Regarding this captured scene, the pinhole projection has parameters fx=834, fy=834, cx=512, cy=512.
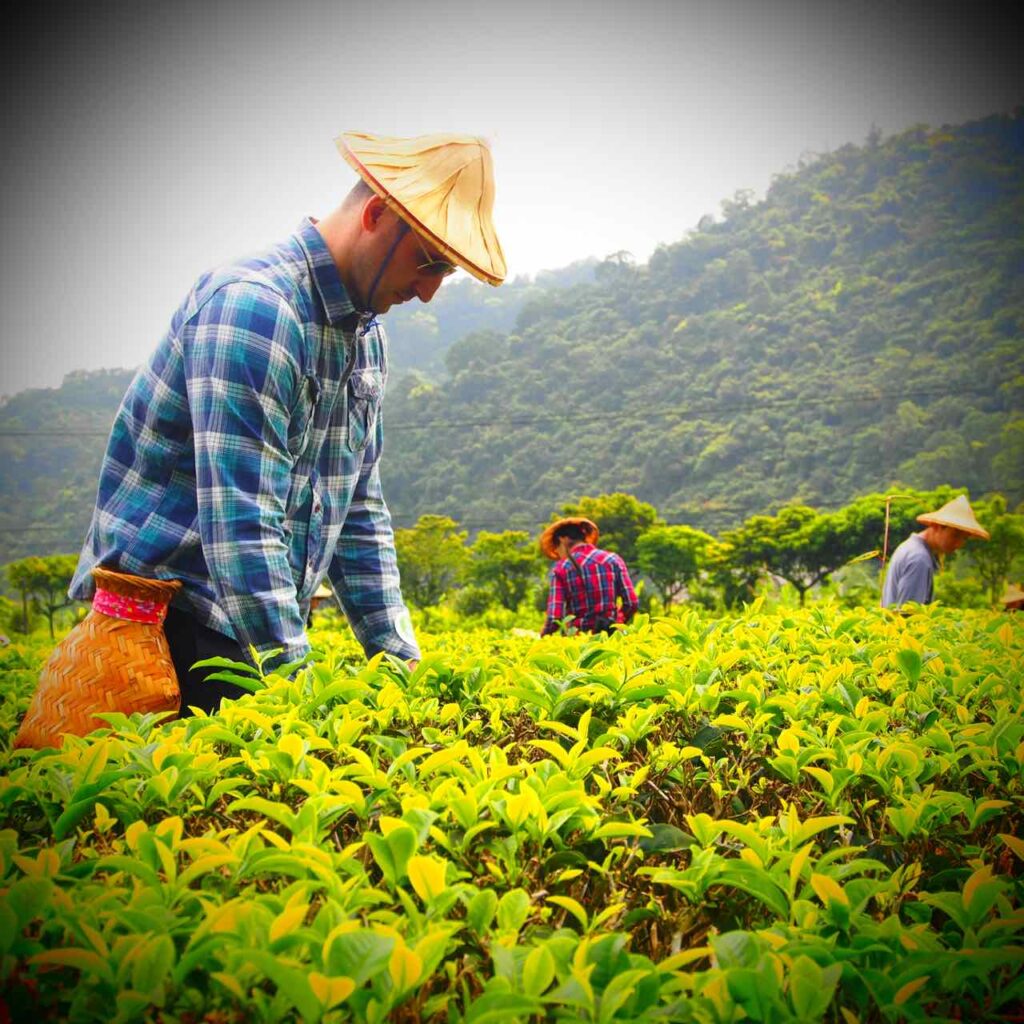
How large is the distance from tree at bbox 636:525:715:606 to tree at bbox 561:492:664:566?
457 millimetres

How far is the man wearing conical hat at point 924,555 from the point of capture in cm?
586

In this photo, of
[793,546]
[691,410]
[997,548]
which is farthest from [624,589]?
[691,410]

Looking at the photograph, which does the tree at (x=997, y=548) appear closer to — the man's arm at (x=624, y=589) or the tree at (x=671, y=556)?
the tree at (x=671, y=556)

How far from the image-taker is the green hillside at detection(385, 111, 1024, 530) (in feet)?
116

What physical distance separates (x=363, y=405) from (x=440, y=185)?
0.70 m

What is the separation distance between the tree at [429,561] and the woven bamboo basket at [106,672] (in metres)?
14.2

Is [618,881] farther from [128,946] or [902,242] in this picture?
[902,242]

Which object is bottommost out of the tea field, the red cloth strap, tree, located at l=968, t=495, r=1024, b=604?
tree, located at l=968, t=495, r=1024, b=604

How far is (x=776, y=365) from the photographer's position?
142 ft

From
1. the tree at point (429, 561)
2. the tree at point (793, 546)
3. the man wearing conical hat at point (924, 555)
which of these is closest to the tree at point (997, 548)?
the tree at point (793, 546)

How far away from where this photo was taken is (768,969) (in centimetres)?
73

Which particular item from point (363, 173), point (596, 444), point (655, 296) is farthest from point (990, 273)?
point (363, 173)

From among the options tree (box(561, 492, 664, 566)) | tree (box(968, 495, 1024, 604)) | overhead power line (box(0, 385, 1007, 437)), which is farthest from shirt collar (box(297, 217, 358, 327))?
overhead power line (box(0, 385, 1007, 437))

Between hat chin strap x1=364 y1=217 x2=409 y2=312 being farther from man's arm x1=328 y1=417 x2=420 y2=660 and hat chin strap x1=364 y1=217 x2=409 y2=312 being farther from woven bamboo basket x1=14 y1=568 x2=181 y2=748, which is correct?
woven bamboo basket x1=14 y1=568 x2=181 y2=748
